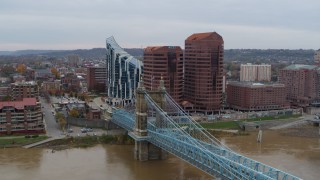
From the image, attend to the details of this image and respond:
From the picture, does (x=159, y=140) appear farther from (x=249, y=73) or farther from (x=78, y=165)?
(x=249, y=73)

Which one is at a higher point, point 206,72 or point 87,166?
point 206,72

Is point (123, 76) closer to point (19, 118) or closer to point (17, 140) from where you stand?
point (19, 118)

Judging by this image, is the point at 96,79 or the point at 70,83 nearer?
the point at 96,79

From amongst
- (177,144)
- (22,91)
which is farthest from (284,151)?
(22,91)

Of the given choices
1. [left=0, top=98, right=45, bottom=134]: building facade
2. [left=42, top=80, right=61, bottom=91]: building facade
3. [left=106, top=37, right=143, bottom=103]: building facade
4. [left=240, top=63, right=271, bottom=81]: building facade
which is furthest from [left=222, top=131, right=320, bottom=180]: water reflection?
[left=240, top=63, right=271, bottom=81]: building facade

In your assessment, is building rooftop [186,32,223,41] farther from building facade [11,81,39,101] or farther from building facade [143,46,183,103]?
building facade [11,81,39,101]

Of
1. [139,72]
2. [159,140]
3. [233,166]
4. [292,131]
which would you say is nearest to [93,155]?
[159,140]
